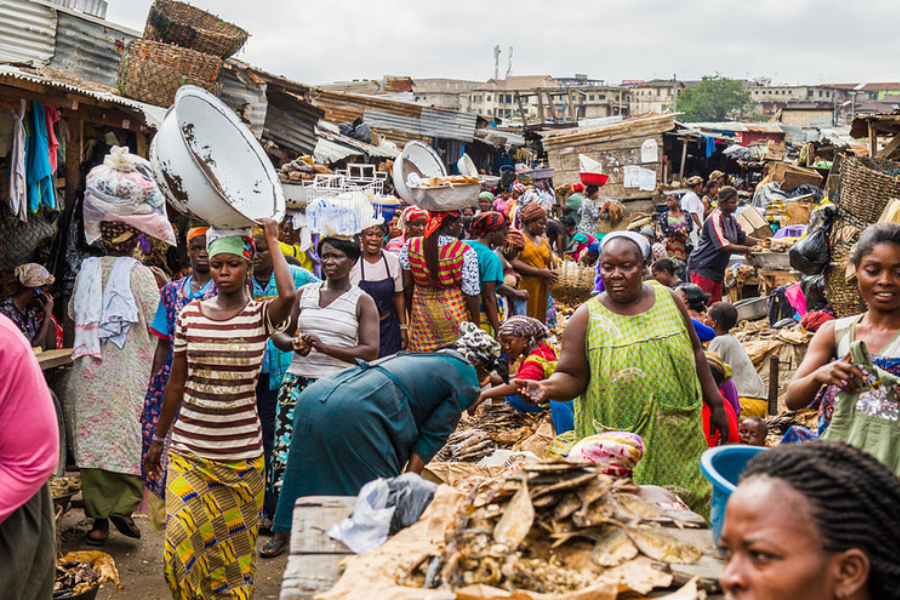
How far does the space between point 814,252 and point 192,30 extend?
753cm

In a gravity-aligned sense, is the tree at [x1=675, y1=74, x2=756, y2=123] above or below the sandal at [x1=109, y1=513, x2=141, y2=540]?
Answer: above

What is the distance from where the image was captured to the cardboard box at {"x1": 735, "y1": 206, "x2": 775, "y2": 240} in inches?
498

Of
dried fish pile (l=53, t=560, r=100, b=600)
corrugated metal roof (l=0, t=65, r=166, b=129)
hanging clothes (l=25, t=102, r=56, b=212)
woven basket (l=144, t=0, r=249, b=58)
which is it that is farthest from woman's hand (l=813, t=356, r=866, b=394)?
woven basket (l=144, t=0, r=249, b=58)

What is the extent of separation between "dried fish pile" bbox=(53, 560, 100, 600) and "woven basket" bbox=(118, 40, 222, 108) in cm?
535

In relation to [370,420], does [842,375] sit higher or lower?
higher

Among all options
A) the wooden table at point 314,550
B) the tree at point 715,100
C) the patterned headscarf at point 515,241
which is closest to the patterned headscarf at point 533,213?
the patterned headscarf at point 515,241

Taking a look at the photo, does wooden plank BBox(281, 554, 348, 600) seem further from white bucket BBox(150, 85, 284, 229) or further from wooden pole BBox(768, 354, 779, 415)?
wooden pole BBox(768, 354, 779, 415)

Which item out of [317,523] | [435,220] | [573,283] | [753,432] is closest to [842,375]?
[317,523]

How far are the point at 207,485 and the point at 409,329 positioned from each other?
331 cm

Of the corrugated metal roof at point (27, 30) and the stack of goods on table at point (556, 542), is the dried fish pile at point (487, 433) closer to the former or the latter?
the stack of goods on table at point (556, 542)

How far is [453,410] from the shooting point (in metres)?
3.77

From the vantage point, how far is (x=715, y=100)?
311 feet

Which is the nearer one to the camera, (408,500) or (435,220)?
(408,500)

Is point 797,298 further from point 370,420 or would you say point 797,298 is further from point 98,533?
point 98,533
